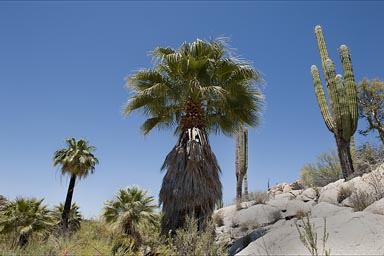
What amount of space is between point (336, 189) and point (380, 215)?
23.8 feet

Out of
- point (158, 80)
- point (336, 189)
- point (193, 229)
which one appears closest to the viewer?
point (193, 229)

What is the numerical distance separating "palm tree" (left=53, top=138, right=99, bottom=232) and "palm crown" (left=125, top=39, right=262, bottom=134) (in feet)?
41.9

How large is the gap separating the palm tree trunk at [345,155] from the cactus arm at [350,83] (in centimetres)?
60

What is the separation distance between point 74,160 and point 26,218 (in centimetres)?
675

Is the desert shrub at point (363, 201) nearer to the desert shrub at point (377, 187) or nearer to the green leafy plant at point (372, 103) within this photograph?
the desert shrub at point (377, 187)

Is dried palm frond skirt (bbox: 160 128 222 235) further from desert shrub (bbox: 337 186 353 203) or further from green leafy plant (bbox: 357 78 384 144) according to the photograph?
green leafy plant (bbox: 357 78 384 144)

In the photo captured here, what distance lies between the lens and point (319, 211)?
9.70m

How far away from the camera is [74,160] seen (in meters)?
21.6

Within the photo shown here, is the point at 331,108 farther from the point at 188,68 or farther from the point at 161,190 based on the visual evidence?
the point at 161,190

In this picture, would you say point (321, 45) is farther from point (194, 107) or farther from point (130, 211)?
point (130, 211)

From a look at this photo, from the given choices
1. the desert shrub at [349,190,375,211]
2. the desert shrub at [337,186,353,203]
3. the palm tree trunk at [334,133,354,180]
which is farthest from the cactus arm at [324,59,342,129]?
the desert shrub at [349,190,375,211]

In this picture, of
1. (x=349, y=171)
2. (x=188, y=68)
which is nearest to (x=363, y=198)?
(x=188, y=68)

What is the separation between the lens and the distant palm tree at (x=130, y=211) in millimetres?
14766

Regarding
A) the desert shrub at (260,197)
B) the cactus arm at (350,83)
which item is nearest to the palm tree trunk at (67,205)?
the desert shrub at (260,197)
